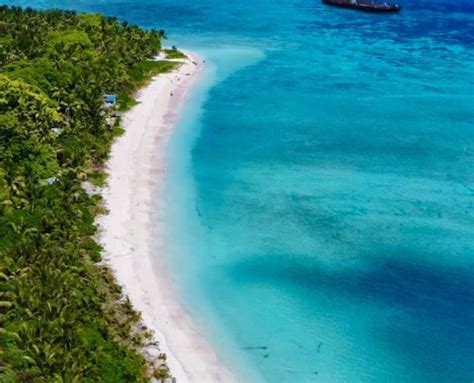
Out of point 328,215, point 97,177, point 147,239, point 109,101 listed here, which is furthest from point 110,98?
point 328,215

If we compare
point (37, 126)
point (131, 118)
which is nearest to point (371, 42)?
point (131, 118)

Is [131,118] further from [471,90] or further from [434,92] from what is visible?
[471,90]

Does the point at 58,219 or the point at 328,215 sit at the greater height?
the point at 58,219

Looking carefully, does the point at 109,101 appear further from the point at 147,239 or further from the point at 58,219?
the point at 58,219

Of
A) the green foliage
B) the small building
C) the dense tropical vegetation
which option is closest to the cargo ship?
the dense tropical vegetation

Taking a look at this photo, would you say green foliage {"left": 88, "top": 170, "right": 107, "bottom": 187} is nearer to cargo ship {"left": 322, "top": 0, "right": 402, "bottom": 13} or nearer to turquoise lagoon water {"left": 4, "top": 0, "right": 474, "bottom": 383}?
turquoise lagoon water {"left": 4, "top": 0, "right": 474, "bottom": 383}
